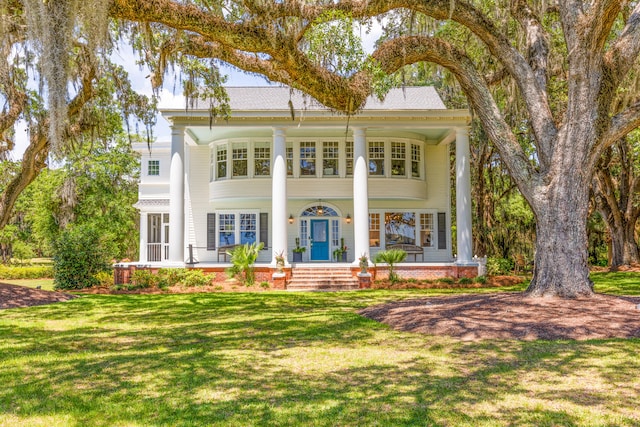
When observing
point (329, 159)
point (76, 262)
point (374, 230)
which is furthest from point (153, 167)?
point (374, 230)

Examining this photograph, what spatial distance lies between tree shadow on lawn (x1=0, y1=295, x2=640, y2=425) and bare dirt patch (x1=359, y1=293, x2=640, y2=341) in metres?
0.44

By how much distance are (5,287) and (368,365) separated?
11277mm

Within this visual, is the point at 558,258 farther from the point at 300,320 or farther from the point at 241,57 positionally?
the point at 241,57

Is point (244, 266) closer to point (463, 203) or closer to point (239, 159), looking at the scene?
point (239, 159)

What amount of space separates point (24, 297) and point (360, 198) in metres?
10.1

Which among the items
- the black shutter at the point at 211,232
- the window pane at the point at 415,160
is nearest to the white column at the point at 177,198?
the black shutter at the point at 211,232

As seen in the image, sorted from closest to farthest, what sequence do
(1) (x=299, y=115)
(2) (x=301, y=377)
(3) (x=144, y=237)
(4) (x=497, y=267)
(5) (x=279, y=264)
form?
(2) (x=301, y=377), (5) (x=279, y=264), (1) (x=299, y=115), (4) (x=497, y=267), (3) (x=144, y=237)

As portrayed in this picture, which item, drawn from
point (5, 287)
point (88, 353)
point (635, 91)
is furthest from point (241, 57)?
point (635, 91)

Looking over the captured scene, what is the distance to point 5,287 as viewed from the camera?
1303cm

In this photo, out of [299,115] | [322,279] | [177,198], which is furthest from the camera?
[299,115]

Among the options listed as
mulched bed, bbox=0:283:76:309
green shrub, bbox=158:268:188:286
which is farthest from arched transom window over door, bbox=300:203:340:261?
mulched bed, bbox=0:283:76:309

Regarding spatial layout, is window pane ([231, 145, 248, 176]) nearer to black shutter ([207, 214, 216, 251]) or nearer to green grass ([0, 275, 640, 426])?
black shutter ([207, 214, 216, 251])

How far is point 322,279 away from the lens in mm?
16547

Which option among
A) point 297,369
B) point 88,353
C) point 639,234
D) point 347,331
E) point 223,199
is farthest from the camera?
point 639,234
